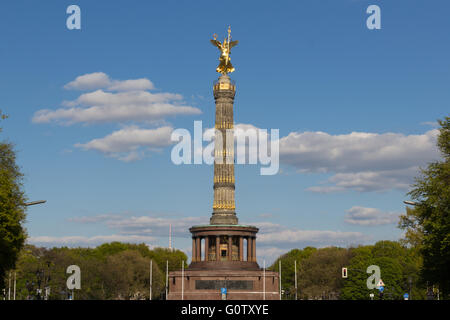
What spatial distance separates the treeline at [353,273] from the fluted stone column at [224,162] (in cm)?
2870

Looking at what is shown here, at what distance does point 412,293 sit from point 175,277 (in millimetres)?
47781

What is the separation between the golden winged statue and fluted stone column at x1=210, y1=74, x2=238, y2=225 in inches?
126

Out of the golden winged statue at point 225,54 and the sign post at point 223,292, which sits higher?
the golden winged statue at point 225,54

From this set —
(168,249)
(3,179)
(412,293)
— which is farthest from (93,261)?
(3,179)

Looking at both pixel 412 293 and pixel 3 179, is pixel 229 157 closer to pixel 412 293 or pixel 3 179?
pixel 412 293

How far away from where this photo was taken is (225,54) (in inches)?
4503

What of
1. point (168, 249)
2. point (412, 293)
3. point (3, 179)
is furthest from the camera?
point (168, 249)

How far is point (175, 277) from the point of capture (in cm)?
10175

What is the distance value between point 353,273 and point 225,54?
164 feet

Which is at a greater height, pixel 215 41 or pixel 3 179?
pixel 215 41

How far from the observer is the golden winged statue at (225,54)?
11425cm

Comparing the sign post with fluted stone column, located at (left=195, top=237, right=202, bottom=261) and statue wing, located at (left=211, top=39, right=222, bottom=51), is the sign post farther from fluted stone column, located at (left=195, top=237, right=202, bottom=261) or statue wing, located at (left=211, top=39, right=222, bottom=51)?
statue wing, located at (left=211, top=39, right=222, bottom=51)

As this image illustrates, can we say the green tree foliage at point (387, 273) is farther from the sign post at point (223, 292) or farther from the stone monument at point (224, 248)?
the sign post at point (223, 292)

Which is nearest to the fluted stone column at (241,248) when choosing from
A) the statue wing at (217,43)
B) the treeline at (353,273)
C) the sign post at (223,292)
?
the sign post at (223,292)
